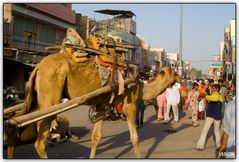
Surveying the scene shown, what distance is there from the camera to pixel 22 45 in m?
19.7

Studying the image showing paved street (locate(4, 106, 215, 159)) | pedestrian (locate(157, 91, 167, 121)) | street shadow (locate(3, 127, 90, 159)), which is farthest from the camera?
pedestrian (locate(157, 91, 167, 121))

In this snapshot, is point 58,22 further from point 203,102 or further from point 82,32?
point 203,102

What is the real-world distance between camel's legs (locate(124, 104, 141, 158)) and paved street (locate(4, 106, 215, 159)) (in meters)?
0.58

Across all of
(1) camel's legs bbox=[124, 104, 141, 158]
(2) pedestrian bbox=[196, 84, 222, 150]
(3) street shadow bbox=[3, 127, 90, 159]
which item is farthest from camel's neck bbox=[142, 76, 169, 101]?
(3) street shadow bbox=[3, 127, 90, 159]

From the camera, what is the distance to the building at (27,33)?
1711 centimetres

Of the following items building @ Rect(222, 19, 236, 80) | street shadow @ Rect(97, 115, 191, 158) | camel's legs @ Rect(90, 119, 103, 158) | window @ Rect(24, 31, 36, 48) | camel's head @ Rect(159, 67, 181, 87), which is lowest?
street shadow @ Rect(97, 115, 191, 158)

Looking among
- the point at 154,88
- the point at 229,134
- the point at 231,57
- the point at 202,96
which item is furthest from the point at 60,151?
the point at 202,96

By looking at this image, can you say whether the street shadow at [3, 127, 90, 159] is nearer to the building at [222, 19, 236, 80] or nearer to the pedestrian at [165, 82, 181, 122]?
the building at [222, 19, 236, 80]

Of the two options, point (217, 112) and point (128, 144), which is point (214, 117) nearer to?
point (217, 112)

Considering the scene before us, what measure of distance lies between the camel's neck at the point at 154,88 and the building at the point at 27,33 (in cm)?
1026

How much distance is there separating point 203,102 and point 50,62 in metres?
9.80

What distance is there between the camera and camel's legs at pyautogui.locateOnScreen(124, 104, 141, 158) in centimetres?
→ 645

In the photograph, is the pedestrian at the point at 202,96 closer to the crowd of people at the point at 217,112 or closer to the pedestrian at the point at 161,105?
the crowd of people at the point at 217,112

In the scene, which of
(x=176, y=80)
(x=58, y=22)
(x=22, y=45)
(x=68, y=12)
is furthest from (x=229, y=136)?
(x=68, y=12)
